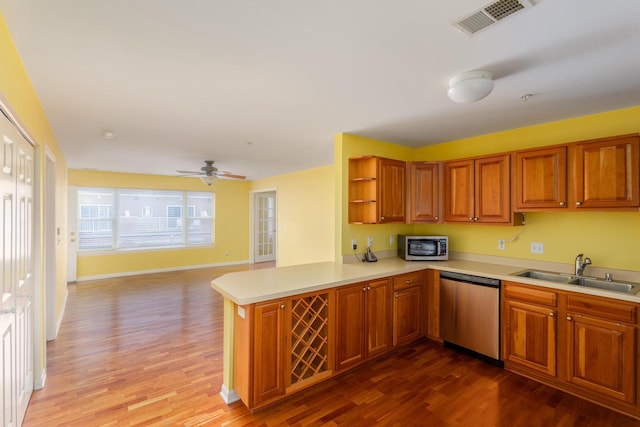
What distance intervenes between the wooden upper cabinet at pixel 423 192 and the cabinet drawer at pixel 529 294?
1.08 m

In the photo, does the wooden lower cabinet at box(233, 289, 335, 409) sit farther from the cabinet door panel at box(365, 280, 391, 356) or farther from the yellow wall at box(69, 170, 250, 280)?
the yellow wall at box(69, 170, 250, 280)

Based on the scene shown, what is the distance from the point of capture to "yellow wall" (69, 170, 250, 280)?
6.39 meters

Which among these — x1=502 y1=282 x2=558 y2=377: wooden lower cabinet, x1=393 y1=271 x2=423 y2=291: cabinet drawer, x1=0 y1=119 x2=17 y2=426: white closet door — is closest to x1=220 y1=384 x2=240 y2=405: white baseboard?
x1=0 y1=119 x2=17 y2=426: white closet door

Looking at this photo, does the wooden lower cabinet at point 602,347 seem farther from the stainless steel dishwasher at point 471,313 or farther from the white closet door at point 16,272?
the white closet door at point 16,272

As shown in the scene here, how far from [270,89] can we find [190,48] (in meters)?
0.68

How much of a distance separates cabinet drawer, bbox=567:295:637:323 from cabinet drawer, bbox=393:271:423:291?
51.3 inches

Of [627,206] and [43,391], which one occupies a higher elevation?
[627,206]

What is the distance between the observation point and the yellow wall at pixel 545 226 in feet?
8.64

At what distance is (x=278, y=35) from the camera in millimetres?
1589

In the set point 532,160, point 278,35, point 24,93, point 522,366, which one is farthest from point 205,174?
point 522,366

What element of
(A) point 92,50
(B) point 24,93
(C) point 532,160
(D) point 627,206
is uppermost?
(A) point 92,50

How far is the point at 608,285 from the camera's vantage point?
2578mm

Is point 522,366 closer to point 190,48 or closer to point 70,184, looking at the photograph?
point 190,48

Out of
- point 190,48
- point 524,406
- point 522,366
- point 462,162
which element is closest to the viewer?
point 190,48
